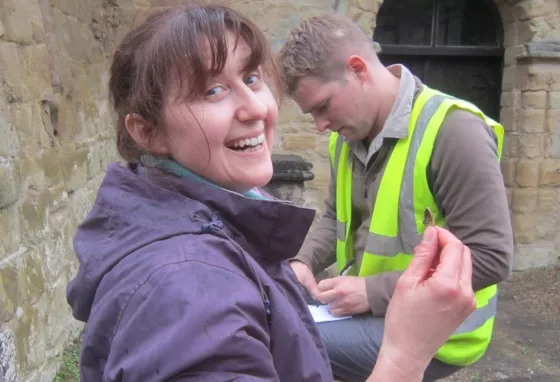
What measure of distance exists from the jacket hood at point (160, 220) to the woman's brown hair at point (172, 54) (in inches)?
4.5

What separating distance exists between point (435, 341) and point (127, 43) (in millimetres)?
748

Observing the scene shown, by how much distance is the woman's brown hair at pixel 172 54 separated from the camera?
951mm

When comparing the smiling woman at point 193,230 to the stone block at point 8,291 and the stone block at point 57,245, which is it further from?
the stone block at point 57,245

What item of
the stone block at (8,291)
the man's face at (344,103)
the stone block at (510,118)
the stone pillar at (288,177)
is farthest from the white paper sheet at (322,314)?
the stone block at (510,118)

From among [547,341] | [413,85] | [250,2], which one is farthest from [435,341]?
[250,2]

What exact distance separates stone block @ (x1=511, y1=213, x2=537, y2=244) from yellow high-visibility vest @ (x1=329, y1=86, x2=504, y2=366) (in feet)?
14.0

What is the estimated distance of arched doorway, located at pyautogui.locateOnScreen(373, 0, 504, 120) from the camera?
6.04 m

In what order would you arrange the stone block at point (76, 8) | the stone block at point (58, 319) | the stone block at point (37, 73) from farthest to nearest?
the stone block at point (76, 8), the stone block at point (58, 319), the stone block at point (37, 73)

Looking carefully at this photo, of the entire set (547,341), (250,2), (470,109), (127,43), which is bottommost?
(547,341)

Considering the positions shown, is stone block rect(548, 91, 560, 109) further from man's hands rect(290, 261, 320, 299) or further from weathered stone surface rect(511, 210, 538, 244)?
man's hands rect(290, 261, 320, 299)

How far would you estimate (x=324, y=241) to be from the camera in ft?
7.29

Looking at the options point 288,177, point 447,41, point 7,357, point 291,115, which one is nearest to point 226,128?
point 7,357

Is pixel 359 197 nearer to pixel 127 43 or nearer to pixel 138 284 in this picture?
pixel 127 43

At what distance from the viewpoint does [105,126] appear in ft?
15.4
